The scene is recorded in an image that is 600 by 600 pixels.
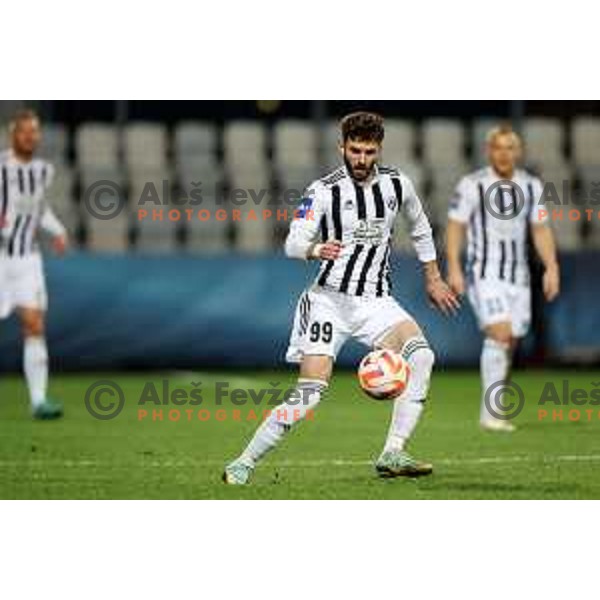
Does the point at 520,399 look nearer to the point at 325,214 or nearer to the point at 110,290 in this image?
the point at 110,290

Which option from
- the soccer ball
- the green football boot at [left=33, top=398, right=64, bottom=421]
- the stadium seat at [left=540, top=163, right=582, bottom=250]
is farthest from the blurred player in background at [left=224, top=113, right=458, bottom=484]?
the stadium seat at [left=540, top=163, right=582, bottom=250]

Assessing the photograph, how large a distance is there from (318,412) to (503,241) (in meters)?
1.48

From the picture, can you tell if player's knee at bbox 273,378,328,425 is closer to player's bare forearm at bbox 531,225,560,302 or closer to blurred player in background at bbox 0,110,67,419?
player's bare forearm at bbox 531,225,560,302

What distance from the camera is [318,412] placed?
1027cm

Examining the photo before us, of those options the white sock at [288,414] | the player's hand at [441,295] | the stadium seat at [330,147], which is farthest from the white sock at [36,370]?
the player's hand at [441,295]

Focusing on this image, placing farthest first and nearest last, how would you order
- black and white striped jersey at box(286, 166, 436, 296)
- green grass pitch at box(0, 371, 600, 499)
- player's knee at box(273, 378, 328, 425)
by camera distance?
green grass pitch at box(0, 371, 600, 499)
black and white striped jersey at box(286, 166, 436, 296)
player's knee at box(273, 378, 328, 425)

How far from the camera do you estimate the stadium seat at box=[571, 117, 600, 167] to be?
39.8ft

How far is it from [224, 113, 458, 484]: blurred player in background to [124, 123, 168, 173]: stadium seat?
472cm

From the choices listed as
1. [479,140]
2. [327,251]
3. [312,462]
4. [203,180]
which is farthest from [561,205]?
[327,251]

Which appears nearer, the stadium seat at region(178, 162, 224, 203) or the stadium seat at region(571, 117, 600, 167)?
the stadium seat at region(178, 162, 224, 203)

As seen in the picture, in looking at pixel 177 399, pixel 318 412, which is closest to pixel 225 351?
A: pixel 177 399

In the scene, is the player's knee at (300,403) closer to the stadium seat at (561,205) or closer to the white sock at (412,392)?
the white sock at (412,392)

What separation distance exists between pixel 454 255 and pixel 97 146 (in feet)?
10.9

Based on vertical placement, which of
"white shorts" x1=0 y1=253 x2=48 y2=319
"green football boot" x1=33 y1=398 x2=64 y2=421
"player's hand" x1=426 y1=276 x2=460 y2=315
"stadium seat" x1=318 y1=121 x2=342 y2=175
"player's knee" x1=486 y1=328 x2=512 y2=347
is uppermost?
"stadium seat" x1=318 y1=121 x2=342 y2=175
